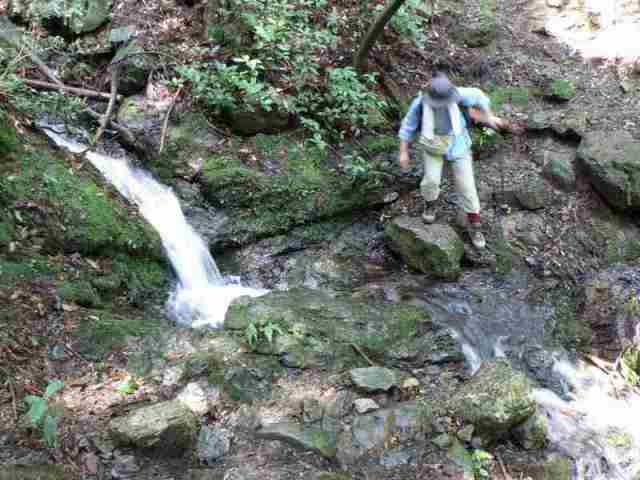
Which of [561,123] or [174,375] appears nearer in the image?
[174,375]

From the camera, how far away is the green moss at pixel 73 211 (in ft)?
16.6

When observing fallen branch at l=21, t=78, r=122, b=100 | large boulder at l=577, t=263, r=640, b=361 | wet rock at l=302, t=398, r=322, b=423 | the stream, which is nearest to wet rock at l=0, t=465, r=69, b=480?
wet rock at l=302, t=398, r=322, b=423

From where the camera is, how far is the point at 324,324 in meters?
5.07

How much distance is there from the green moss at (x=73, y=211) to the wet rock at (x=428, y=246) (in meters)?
2.85

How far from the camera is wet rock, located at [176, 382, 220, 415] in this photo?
397cm

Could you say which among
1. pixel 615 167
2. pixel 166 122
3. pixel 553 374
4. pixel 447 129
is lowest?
pixel 553 374

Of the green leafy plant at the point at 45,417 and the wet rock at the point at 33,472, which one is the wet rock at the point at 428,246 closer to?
the green leafy plant at the point at 45,417

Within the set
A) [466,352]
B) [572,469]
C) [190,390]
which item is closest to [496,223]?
[466,352]

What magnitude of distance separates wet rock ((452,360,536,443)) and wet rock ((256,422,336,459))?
1.07m

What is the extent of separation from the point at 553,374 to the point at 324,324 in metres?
2.40

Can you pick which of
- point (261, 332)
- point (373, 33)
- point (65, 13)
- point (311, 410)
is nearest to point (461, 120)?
point (373, 33)

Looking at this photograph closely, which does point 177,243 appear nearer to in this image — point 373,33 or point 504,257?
point 373,33

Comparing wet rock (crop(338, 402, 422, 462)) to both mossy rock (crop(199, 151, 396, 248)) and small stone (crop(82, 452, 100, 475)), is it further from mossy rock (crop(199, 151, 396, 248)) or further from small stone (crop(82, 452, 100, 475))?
mossy rock (crop(199, 151, 396, 248))

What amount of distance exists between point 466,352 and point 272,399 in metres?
2.09
